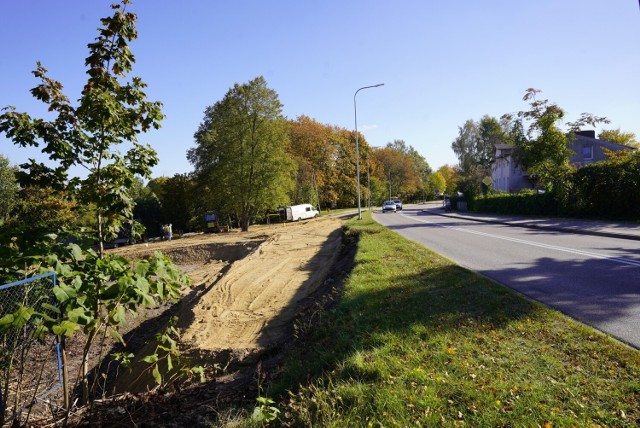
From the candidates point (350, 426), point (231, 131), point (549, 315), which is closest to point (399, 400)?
point (350, 426)

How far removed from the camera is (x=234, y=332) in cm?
955

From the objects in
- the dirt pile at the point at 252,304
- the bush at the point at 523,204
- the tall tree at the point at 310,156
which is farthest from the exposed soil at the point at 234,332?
the tall tree at the point at 310,156

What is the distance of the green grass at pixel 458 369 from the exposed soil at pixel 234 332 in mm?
755

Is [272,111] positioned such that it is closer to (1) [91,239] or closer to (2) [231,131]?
(2) [231,131]

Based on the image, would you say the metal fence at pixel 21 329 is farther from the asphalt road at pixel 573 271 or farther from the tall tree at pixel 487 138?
the tall tree at pixel 487 138

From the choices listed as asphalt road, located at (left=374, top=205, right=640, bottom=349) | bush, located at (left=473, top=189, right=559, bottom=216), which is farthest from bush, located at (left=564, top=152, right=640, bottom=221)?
asphalt road, located at (left=374, top=205, right=640, bottom=349)

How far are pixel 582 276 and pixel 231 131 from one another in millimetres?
34451

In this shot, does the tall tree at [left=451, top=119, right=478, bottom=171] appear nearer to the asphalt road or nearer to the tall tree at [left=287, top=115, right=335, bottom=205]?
the tall tree at [left=287, top=115, right=335, bottom=205]

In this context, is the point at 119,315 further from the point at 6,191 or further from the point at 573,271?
the point at 6,191

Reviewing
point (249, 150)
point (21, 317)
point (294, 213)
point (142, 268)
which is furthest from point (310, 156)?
point (21, 317)

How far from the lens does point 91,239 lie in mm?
4172

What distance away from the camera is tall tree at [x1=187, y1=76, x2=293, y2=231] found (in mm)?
38625

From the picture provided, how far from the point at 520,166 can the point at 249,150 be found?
31475 mm

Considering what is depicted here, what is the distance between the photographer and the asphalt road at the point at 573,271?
225 inches
